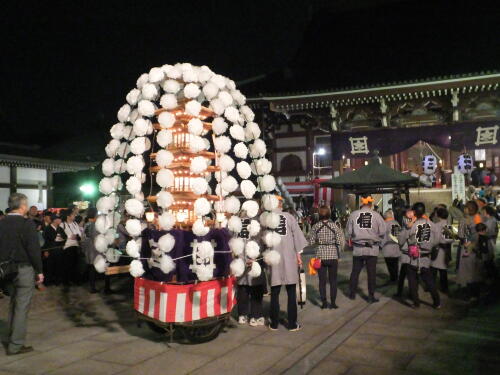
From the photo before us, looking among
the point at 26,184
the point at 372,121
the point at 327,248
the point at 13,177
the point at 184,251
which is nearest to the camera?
the point at 184,251

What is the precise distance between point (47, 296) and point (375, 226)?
6786 millimetres

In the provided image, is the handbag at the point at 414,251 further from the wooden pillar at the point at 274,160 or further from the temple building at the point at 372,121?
the wooden pillar at the point at 274,160

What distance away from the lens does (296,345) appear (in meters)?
5.64

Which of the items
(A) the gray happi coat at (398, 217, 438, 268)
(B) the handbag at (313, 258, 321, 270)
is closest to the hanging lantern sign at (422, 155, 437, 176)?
(A) the gray happi coat at (398, 217, 438, 268)

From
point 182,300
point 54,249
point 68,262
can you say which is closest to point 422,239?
point 182,300

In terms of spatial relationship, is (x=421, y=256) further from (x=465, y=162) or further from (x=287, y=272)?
(x=465, y=162)

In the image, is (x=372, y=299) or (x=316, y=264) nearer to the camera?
(x=316, y=264)

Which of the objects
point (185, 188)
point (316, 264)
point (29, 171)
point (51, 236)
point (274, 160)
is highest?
point (274, 160)

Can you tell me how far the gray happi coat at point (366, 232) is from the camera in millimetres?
7945

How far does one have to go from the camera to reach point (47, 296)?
909 cm

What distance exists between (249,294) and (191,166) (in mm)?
2565

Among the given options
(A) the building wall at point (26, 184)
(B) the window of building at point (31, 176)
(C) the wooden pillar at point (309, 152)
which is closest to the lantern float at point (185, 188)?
(C) the wooden pillar at point (309, 152)

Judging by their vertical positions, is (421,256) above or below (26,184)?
below

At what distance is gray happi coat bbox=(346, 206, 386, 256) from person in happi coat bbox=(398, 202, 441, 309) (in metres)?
0.53
